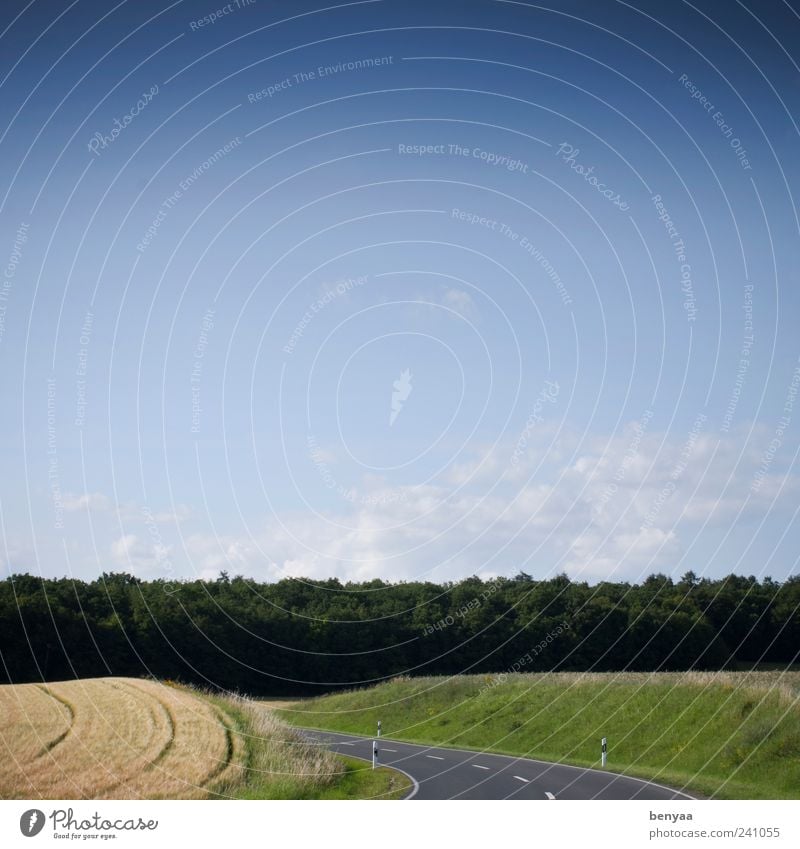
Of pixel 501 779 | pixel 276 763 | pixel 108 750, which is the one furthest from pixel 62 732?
pixel 501 779

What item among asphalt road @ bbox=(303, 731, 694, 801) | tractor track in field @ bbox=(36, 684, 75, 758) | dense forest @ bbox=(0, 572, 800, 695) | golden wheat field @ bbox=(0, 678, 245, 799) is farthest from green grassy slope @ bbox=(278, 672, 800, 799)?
tractor track in field @ bbox=(36, 684, 75, 758)

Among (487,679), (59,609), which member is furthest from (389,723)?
(59,609)

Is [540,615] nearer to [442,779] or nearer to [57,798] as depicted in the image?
[442,779]

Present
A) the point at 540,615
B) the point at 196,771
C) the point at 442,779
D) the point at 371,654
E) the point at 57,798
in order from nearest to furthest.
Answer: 1. the point at 57,798
2. the point at 196,771
3. the point at 442,779
4. the point at 371,654
5. the point at 540,615

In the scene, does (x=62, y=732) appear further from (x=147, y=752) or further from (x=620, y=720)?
(x=620, y=720)

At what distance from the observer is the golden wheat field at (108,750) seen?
40.2 ft

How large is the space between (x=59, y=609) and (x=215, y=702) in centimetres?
1585

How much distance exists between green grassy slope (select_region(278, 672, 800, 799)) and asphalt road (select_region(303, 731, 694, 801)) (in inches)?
49.8

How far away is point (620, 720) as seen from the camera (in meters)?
30.0

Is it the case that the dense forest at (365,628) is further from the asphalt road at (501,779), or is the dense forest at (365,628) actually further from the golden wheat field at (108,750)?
the asphalt road at (501,779)

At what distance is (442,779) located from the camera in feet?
69.4

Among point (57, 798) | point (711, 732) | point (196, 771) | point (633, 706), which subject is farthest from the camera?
point (633, 706)

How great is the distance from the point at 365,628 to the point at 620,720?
56.5ft

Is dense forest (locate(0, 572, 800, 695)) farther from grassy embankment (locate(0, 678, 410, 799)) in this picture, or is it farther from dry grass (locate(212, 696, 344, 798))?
dry grass (locate(212, 696, 344, 798))
